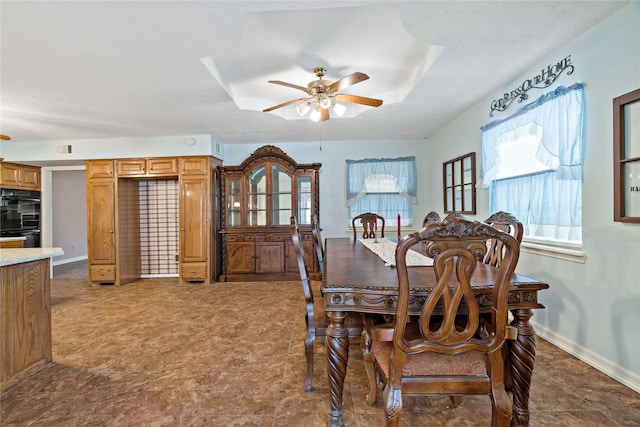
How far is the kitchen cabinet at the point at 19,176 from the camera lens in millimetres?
4434

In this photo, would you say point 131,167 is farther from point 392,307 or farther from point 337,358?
point 392,307

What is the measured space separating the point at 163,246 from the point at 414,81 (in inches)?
185

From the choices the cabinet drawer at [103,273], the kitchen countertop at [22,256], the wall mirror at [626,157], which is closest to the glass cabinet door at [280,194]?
the cabinet drawer at [103,273]

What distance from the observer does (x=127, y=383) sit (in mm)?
1882

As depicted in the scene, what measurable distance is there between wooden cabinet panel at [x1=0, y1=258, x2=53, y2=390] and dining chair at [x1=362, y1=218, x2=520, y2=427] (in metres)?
2.36

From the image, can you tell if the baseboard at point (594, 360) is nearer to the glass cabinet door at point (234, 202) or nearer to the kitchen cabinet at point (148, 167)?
the glass cabinet door at point (234, 202)

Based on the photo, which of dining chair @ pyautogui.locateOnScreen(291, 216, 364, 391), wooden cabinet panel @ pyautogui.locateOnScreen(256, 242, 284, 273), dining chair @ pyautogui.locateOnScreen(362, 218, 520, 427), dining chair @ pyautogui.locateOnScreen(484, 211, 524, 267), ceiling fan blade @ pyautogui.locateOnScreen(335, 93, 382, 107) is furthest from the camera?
wooden cabinet panel @ pyautogui.locateOnScreen(256, 242, 284, 273)

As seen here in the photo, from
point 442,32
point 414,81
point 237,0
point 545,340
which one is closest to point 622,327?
point 545,340

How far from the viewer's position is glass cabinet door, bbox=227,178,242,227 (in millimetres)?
4652

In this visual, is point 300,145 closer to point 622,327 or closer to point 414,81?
point 414,81

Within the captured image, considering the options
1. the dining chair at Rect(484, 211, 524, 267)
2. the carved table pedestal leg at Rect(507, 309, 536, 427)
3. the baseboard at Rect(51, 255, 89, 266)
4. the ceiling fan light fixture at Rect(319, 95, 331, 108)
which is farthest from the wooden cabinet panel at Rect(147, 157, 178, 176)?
the carved table pedestal leg at Rect(507, 309, 536, 427)

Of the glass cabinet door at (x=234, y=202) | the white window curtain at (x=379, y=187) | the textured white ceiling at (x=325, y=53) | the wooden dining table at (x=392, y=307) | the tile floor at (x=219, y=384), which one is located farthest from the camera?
the white window curtain at (x=379, y=187)

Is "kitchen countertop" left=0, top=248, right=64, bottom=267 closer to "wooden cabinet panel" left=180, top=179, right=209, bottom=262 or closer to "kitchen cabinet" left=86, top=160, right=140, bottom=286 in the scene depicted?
"wooden cabinet panel" left=180, top=179, right=209, bottom=262

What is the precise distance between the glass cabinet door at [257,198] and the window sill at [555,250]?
3.55m
